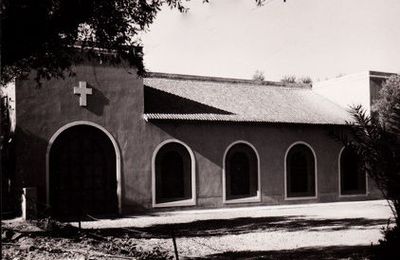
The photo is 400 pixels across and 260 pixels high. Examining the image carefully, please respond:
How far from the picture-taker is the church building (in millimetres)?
15828

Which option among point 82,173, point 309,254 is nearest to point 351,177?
point 82,173

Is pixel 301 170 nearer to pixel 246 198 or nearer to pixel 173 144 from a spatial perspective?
pixel 246 198

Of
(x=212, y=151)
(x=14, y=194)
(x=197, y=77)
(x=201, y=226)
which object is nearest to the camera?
(x=201, y=226)

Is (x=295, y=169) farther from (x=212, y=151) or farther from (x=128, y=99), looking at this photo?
(x=128, y=99)

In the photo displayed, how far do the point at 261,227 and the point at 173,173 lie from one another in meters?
6.46

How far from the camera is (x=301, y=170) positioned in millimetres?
21422

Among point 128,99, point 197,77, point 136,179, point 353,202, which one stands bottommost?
point 353,202

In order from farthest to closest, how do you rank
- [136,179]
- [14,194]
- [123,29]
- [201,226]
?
[136,179] → [14,194] → [201,226] → [123,29]

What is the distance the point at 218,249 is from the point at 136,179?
813cm

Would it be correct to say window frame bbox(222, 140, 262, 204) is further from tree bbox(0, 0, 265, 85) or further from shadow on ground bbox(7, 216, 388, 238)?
tree bbox(0, 0, 265, 85)

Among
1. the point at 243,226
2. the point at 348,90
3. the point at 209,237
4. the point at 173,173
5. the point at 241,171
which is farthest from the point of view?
the point at 348,90

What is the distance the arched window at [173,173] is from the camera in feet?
60.2

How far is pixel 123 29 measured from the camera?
35.2 feet

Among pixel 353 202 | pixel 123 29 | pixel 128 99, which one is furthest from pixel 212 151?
pixel 123 29
